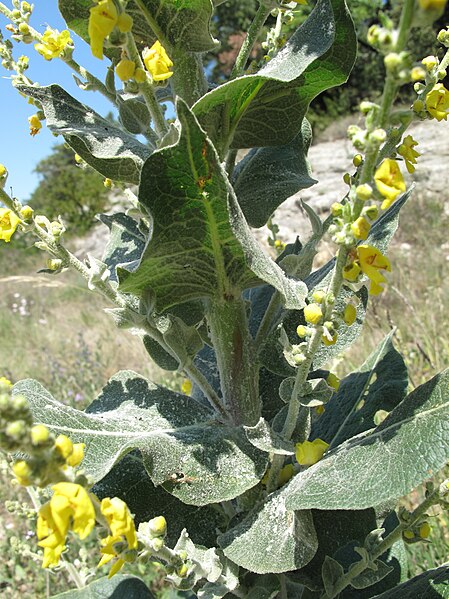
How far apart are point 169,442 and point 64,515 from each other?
597 millimetres

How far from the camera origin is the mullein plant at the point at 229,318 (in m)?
1.11

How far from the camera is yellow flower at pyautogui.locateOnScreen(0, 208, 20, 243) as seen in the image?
140 centimetres

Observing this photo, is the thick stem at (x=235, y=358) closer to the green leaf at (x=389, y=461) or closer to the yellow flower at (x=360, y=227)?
the green leaf at (x=389, y=461)

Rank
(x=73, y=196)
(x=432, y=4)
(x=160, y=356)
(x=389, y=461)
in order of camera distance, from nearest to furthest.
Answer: (x=432, y=4), (x=389, y=461), (x=160, y=356), (x=73, y=196)

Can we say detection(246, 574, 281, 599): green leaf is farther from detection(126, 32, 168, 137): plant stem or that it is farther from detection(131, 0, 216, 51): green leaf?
detection(131, 0, 216, 51): green leaf

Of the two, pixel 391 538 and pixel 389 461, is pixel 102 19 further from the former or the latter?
pixel 391 538

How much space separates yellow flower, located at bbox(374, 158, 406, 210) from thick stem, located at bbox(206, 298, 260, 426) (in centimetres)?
71

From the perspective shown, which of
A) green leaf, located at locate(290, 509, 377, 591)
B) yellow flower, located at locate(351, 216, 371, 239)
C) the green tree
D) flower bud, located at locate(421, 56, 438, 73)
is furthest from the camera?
the green tree

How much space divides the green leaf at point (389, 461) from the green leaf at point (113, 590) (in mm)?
941

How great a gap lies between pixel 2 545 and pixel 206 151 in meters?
3.54

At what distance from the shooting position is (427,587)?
5.16 feet

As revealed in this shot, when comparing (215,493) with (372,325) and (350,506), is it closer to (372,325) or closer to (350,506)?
(350,506)

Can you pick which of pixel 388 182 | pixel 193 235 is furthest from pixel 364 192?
pixel 193 235

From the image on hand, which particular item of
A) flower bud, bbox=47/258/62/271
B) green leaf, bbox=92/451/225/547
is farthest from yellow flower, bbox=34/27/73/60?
green leaf, bbox=92/451/225/547
